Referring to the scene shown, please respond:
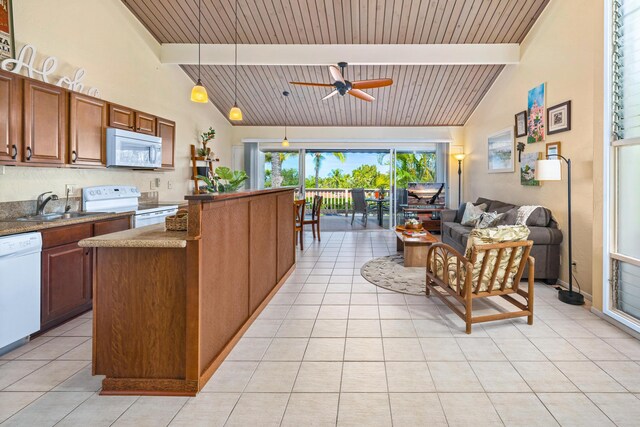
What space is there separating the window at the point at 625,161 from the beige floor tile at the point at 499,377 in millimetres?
1413

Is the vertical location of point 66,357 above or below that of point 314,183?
below

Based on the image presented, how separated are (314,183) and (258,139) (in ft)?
11.4

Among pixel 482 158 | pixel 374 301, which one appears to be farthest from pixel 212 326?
pixel 482 158

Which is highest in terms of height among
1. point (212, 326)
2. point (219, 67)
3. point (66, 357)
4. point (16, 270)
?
point (219, 67)

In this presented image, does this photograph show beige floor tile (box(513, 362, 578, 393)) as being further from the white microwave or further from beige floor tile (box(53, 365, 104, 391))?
the white microwave

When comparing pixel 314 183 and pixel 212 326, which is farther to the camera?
pixel 314 183

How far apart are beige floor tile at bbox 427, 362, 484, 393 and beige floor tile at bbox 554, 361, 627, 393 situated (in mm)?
581

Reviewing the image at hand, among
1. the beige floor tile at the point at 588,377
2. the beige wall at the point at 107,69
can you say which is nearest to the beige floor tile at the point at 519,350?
the beige floor tile at the point at 588,377

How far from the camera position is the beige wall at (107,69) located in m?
3.27

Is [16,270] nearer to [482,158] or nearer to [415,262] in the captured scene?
[415,262]

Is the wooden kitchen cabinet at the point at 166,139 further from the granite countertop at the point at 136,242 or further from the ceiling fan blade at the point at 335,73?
the granite countertop at the point at 136,242

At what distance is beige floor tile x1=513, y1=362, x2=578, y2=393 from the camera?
2.00 meters

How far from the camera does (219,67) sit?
6016 millimetres

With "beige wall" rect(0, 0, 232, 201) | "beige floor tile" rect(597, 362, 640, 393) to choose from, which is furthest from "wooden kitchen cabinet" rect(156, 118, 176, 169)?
"beige floor tile" rect(597, 362, 640, 393)
